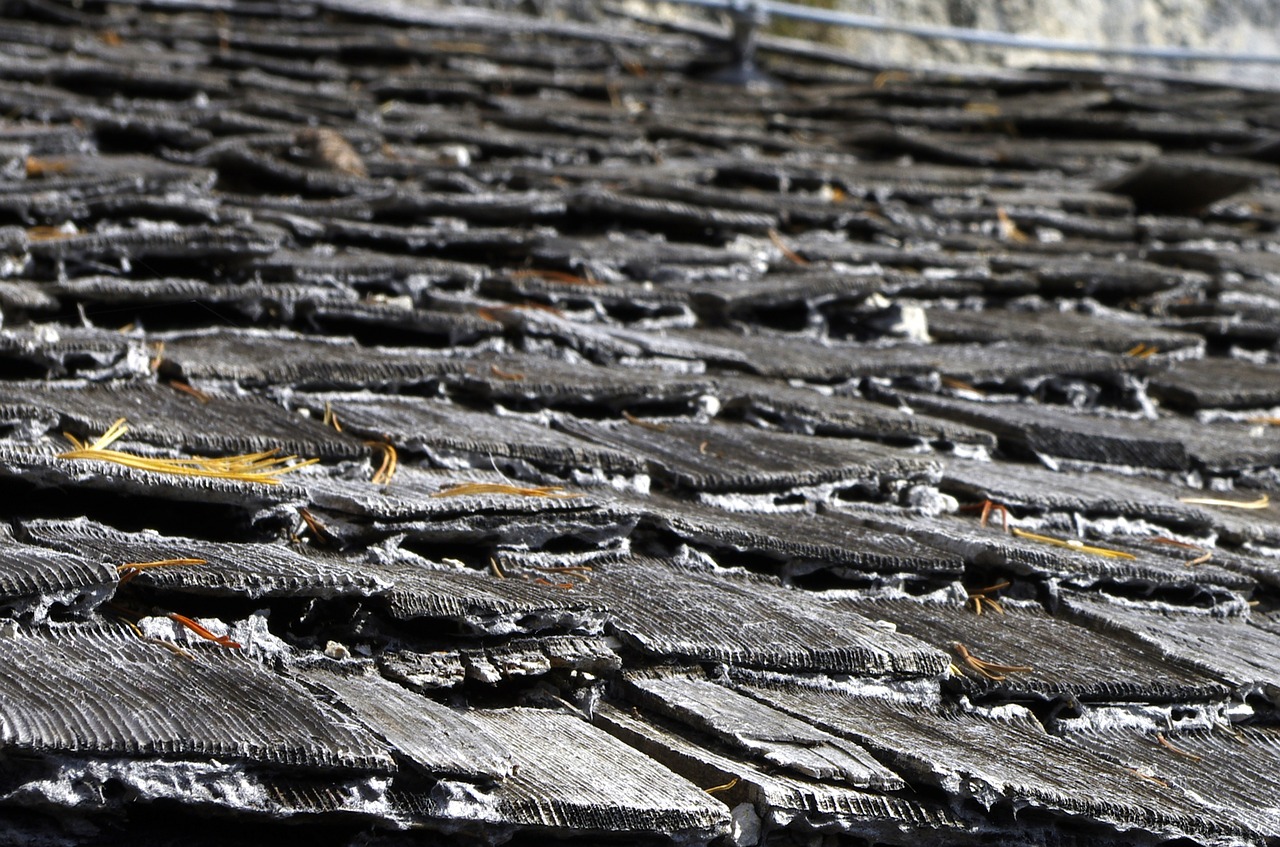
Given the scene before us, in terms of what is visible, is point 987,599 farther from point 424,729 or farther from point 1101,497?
point 424,729

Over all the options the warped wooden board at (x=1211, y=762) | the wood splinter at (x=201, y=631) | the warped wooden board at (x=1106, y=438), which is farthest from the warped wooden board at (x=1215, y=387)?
the wood splinter at (x=201, y=631)

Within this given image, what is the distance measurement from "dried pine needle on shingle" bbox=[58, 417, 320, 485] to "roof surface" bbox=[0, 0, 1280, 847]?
0.01 metres

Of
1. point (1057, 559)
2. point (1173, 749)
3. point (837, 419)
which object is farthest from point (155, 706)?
point (837, 419)

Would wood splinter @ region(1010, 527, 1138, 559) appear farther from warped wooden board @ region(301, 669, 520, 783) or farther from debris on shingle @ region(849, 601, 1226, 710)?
warped wooden board @ region(301, 669, 520, 783)

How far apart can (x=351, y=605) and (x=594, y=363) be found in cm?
110

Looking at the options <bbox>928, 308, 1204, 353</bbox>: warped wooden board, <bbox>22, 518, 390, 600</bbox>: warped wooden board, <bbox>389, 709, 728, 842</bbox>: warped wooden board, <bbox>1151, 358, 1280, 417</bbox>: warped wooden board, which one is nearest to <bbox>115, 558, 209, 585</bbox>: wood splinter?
<bbox>22, 518, 390, 600</bbox>: warped wooden board

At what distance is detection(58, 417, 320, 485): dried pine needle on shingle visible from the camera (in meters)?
1.77

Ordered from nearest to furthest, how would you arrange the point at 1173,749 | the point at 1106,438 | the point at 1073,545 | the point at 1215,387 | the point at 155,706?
the point at 155,706 → the point at 1173,749 → the point at 1073,545 → the point at 1106,438 → the point at 1215,387

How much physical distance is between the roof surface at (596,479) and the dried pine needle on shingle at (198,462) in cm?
1

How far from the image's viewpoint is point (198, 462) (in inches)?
73.9

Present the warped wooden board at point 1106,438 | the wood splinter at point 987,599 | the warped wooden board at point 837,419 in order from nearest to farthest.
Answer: the wood splinter at point 987,599 → the warped wooden board at point 837,419 → the warped wooden board at point 1106,438

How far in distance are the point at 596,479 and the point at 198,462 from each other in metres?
0.57

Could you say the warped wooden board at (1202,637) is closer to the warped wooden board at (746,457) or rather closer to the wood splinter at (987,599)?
the wood splinter at (987,599)

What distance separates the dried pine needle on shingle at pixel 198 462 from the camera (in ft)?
5.80
